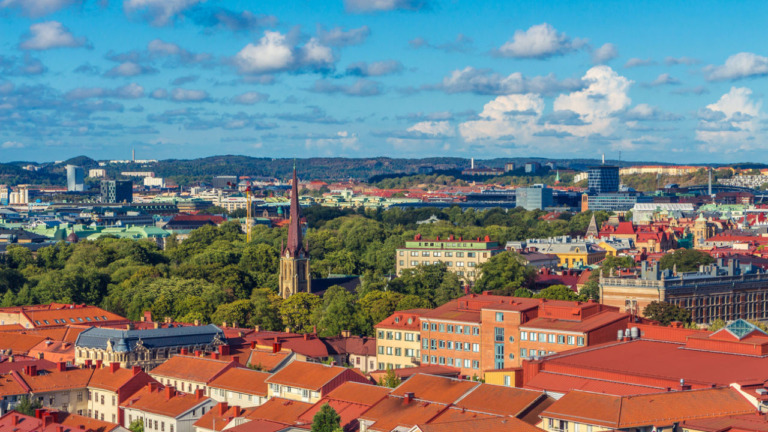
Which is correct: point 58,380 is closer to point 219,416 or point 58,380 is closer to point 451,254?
point 219,416

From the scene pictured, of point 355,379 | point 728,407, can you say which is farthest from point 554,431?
point 355,379

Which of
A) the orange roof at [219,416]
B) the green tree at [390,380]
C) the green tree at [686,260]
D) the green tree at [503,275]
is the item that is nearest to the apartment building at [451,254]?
the green tree at [503,275]

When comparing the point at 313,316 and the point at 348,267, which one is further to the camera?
Result: the point at 348,267

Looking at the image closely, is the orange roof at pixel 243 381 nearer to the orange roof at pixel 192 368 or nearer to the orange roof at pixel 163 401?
the orange roof at pixel 192 368

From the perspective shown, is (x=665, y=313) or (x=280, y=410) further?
(x=665, y=313)

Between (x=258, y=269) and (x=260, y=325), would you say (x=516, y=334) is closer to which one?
(x=260, y=325)

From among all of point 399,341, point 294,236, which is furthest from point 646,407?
point 294,236
